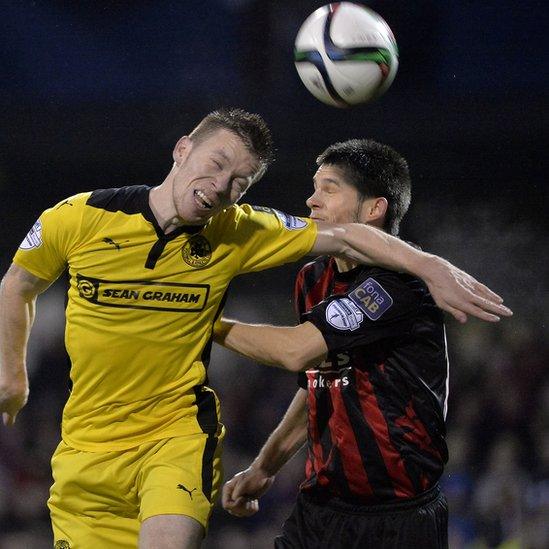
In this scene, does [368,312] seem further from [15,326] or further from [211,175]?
[15,326]

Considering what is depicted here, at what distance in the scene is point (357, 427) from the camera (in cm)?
324

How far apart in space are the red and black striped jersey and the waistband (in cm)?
2

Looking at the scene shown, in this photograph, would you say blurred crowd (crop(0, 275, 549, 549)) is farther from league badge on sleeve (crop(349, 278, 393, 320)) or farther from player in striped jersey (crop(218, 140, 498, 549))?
league badge on sleeve (crop(349, 278, 393, 320))

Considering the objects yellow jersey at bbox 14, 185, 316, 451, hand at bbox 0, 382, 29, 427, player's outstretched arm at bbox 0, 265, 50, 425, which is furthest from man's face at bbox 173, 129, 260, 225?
hand at bbox 0, 382, 29, 427

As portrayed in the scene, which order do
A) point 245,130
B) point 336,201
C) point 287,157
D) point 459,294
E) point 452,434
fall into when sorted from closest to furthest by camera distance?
point 459,294
point 245,130
point 336,201
point 452,434
point 287,157

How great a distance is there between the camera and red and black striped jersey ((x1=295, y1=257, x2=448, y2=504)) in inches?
127

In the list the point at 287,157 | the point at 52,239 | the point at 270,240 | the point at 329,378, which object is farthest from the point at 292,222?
the point at 287,157

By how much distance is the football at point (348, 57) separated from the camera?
146 inches

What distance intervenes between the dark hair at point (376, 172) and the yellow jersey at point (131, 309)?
2.02ft

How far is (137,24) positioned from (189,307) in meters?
5.20

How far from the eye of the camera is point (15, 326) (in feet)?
10.5

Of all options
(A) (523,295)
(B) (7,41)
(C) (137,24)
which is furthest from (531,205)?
(B) (7,41)

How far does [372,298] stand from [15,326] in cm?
114

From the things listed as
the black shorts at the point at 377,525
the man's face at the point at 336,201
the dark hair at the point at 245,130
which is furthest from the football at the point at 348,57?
the black shorts at the point at 377,525
